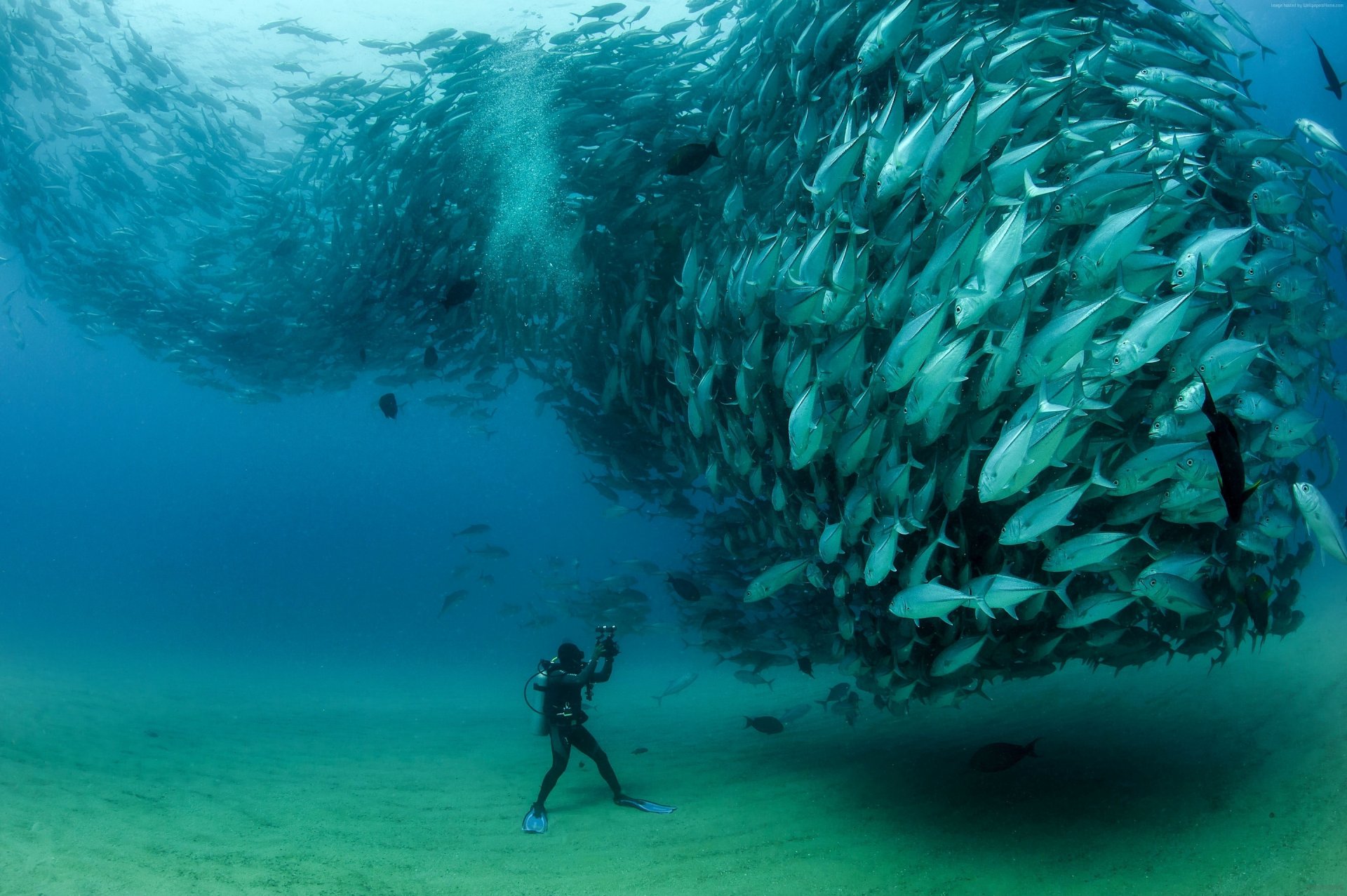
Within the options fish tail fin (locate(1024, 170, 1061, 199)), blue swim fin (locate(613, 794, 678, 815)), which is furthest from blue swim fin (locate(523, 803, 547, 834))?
fish tail fin (locate(1024, 170, 1061, 199))

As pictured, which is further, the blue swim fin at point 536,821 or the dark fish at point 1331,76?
the blue swim fin at point 536,821

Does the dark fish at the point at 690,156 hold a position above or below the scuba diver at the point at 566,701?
above

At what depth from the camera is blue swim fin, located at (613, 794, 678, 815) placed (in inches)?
252

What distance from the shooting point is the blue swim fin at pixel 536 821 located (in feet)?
20.1

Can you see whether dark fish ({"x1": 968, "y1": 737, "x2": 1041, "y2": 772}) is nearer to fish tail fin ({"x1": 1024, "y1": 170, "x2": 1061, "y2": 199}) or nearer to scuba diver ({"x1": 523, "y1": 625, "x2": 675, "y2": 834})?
scuba diver ({"x1": 523, "y1": 625, "x2": 675, "y2": 834})

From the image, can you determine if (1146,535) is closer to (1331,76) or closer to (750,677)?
(1331,76)

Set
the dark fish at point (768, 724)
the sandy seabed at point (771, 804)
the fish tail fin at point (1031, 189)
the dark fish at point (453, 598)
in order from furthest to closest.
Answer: the dark fish at point (453, 598), the dark fish at point (768, 724), the sandy seabed at point (771, 804), the fish tail fin at point (1031, 189)

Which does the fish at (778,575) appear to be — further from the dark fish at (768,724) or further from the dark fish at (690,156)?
the dark fish at (690,156)

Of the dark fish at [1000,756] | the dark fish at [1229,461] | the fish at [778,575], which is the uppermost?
the fish at [778,575]

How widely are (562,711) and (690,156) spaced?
547 cm

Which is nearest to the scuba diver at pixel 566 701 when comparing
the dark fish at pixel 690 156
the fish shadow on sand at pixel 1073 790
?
the fish shadow on sand at pixel 1073 790

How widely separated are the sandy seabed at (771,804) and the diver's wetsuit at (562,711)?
0.55 metres

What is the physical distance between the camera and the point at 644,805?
6555 millimetres

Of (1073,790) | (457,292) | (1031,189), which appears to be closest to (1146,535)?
(1031,189)
